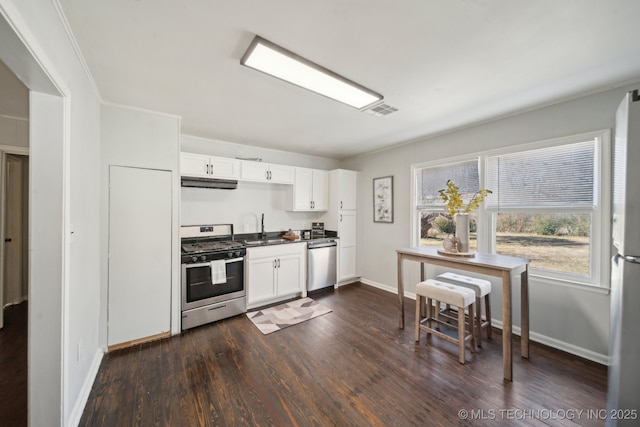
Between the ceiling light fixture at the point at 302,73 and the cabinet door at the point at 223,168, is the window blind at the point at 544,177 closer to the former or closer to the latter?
the ceiling light fixture at the point at 302,73

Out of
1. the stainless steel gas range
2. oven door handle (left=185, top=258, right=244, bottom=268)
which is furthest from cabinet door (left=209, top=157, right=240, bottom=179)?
oven door handle (left=185, top=258, right=244, bottom=268)

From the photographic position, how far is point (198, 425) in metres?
1.56

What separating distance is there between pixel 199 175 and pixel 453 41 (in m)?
3.03

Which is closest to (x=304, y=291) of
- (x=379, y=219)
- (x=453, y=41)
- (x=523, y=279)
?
(x=379, y=219)

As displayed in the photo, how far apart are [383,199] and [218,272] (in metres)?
2.85

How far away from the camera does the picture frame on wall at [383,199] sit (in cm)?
410

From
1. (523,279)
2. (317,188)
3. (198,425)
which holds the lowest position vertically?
(198,425)

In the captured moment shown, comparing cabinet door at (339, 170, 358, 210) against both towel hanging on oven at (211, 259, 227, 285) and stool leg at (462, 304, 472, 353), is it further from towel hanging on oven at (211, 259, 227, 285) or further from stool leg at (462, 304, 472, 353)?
stool leg at (462, 304, 472, 353)

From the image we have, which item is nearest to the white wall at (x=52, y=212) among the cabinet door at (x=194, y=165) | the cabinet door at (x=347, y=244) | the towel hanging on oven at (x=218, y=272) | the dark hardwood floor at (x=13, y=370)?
the dark hardwood floor at (x=13, y=370)

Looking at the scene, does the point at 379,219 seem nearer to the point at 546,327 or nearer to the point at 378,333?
the point at 378,333

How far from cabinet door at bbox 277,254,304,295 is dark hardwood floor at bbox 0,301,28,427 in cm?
244

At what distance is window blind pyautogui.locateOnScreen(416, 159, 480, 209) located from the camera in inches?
124

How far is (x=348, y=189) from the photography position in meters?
4.52

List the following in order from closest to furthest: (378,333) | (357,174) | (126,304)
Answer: (126,304) → (378,333) → (357,174)
